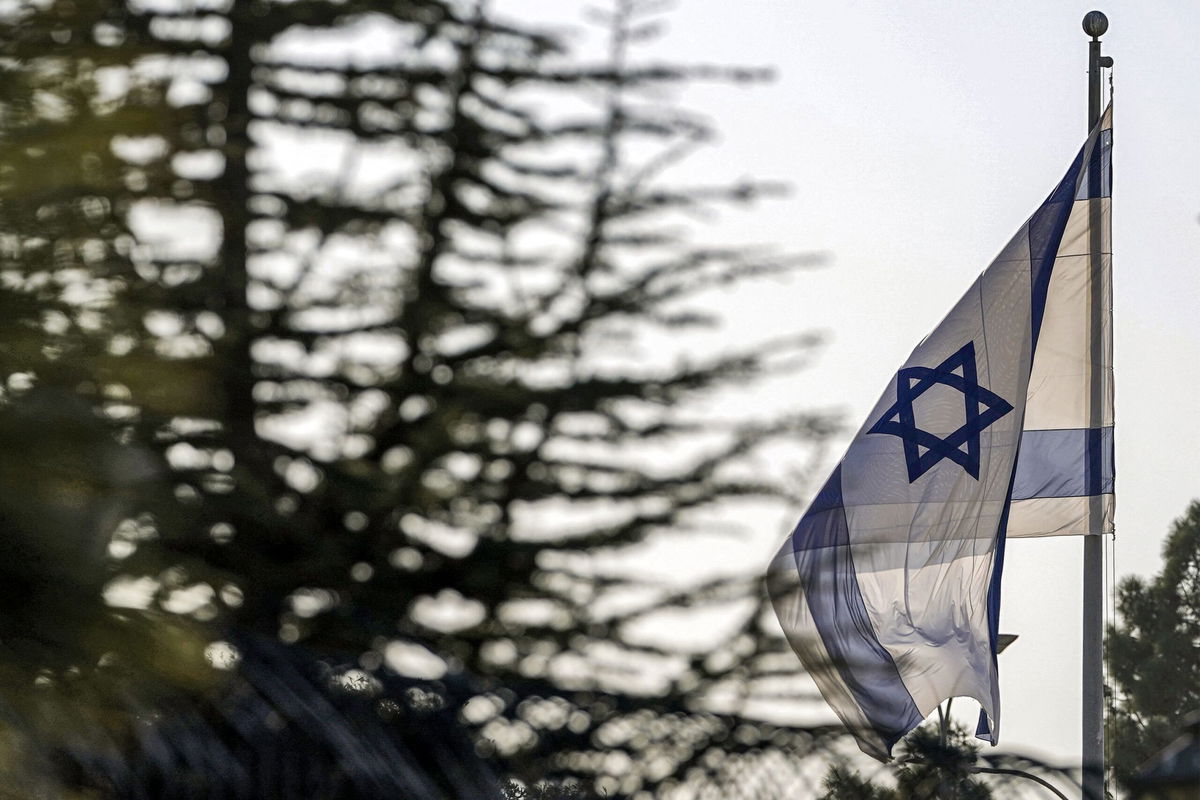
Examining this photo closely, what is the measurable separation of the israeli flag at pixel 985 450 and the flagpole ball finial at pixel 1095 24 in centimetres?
136

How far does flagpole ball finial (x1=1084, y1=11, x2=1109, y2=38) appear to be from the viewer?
1314 centimetres

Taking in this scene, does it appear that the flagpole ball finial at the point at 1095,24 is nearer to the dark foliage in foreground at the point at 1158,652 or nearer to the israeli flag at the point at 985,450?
the israeli flag at the point at 985,450

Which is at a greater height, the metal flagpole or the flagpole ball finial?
the flagpole ball finial

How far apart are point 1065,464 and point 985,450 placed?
1.02m

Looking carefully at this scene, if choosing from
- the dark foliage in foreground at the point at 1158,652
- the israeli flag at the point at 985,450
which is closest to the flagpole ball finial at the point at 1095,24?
the israeli flag at the point at 985,450

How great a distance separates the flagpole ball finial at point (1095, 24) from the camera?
43.1 ft

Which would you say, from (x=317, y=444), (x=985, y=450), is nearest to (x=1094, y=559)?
(x=985, y=450)

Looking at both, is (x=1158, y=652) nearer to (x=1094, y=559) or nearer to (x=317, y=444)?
(x=1094, y=559)

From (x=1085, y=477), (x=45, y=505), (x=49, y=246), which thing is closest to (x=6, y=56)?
(x=49, y=246)

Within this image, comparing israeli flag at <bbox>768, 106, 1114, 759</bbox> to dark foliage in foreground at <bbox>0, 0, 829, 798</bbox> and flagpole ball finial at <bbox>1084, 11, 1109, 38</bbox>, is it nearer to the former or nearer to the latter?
flagpole ball finial at <bbox>1084, 11, 1109, 38</bbox>

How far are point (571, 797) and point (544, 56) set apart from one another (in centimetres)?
128

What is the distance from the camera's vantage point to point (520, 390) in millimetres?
2863

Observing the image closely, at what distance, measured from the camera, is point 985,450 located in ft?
35.7

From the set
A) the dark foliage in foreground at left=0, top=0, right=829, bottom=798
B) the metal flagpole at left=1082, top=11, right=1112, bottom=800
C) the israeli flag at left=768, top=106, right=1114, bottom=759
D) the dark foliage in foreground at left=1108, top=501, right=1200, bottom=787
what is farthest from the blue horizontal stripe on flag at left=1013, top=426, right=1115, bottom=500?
the dark foliage in foreground at left=1108, top=501, right=1200, bottom=787
